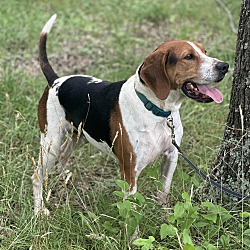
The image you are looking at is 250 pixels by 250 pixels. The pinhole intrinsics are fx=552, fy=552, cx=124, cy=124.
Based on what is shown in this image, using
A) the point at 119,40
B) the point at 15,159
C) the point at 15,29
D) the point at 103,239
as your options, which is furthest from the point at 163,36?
the point at 103,239

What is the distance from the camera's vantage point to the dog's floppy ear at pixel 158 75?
369 centimetres

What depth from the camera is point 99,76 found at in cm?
680

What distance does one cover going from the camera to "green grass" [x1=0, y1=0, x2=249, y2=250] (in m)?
3.75

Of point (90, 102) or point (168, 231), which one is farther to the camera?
point (90, 102)

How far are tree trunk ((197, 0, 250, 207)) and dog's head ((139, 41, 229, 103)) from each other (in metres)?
0.23

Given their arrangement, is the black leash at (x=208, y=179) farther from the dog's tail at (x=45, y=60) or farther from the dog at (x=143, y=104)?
the dog's tail at (x=45, y=60)

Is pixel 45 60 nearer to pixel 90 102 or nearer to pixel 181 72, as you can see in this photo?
pixel 90 102

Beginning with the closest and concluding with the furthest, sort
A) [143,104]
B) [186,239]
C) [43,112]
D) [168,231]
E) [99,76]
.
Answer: [186,239], [168,231], [143,104], [43,112], [99,76]

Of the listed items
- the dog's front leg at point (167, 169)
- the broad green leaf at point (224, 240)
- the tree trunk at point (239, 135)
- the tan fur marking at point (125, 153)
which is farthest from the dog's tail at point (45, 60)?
the broad green leaf at point (224, 240)

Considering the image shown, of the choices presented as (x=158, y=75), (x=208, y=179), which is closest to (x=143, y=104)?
(x=158, y=75)

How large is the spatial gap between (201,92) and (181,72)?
0.19m

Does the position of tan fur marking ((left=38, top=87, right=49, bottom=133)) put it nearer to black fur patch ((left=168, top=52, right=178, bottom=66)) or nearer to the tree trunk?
black fur patch ((left=168, top=52, right=178, bottom=66))

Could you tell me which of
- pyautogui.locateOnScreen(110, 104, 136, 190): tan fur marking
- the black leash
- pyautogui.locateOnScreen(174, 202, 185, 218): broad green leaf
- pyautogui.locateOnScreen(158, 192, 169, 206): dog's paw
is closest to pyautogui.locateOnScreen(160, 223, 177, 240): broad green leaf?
pyautogui.locateOnScreen(174, 202, 185, 218): broad green leaf

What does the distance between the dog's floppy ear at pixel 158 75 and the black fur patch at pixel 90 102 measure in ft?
1.26
